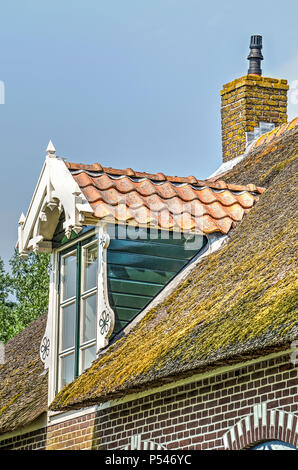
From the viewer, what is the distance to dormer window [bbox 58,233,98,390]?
12.8m

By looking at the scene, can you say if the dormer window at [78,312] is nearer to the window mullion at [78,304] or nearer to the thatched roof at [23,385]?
the window mullion at [78,304]

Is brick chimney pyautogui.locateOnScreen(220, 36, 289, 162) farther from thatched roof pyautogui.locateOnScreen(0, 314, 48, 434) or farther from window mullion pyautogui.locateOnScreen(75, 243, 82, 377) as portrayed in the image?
window mullion pyautogui.locateOnScreen(75, 243, 82, 377)

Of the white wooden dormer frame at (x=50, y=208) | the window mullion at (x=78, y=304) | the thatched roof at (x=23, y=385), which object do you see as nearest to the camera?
the white wooden dormer frame at (x=50, y=208)

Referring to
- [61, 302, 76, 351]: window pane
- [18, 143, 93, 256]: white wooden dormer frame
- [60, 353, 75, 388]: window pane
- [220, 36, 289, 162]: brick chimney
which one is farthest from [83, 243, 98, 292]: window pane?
[220, 36, 289, 162]: brick chimney

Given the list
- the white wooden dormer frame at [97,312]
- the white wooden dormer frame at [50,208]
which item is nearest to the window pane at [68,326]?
the white wooden dormer frame at [97,312]

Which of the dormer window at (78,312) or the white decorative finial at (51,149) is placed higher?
the white decorative finial at (51,149)

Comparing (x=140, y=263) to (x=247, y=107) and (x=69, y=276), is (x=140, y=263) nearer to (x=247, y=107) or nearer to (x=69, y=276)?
(x=69, y=276)

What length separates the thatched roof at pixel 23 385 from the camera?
1341 cm

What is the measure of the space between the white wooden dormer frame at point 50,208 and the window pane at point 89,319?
94 cm

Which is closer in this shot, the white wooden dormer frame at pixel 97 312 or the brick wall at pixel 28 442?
the white wooden dormer frame at pixel 97 312

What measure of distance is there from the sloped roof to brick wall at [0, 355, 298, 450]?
2397 mm

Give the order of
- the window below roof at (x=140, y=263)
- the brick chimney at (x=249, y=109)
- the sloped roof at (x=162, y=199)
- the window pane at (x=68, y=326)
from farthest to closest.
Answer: the brick chimney at (x=249, y=109), the window pane at (x=68, y=326), the sloped roof at (x=162, y=199), the window below roof at (x=140, y=263)

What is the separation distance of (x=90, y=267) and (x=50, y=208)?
1017mm

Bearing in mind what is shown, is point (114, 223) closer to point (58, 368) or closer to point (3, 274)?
point (58, 368)
